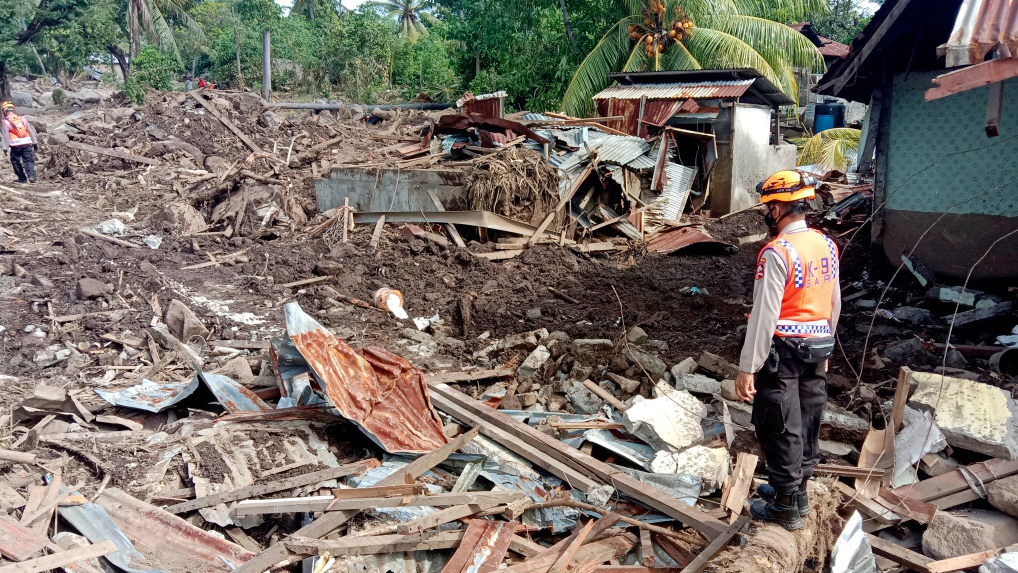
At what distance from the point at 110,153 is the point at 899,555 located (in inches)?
715

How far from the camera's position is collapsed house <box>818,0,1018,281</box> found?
7.36 metres

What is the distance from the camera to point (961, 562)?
3.58 metres

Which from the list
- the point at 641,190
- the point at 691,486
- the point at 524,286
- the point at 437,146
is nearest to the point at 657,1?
the point at 641,190

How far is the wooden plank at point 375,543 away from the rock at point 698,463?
155cm

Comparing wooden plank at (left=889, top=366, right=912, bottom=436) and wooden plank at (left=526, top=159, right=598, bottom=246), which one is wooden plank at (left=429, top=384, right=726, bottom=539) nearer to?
wooden plank at (left=889, top=366, right=912, bottom=436)

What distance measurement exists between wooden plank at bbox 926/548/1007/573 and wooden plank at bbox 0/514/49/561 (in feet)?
15.5

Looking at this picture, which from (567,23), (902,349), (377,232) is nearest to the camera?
(902,349)

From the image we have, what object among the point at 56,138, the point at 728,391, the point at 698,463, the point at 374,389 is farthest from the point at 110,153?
the point at 698,463

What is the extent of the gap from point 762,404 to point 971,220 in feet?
19.0

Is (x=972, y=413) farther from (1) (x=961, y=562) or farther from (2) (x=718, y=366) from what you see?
(2) (x=718, y=366)

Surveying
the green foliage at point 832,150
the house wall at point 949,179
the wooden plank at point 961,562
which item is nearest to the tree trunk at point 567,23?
the green foliage at point 832,150

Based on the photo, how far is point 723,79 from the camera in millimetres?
15352

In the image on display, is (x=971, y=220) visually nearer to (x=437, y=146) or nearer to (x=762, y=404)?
(x=762, y=404)

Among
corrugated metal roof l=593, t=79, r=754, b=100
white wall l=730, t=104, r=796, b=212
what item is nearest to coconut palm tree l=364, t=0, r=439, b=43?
corrugated metal roof l=593, t=79, r=754, b=100
